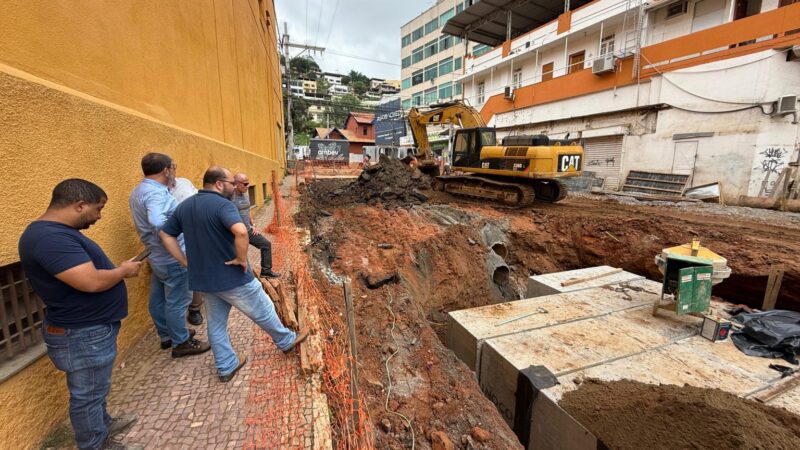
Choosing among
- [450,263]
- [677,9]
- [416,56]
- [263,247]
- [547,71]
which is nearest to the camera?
[263,247]

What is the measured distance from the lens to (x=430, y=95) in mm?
42125

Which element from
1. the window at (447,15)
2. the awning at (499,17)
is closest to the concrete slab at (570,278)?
the awning at (499,17)

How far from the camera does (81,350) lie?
207cm

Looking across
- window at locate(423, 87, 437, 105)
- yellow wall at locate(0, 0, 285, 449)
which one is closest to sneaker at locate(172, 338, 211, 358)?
yellow wall at locate(0, 0, 285, 449)

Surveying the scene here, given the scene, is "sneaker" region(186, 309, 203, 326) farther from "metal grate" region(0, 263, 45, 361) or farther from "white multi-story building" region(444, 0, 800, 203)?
"white multi-story building" region(444, 0, 800, 203)

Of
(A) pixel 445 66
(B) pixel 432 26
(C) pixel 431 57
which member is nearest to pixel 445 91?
(A) pixel 445 66

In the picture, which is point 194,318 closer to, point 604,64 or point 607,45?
point 604,64

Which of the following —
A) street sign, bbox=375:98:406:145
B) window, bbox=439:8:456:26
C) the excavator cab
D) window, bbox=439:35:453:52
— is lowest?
the excavator cab

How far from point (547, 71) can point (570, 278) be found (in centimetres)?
1925

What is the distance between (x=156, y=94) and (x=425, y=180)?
11.3 metres

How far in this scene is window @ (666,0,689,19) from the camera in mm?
14820

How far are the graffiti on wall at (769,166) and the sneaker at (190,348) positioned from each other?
1750 centimetres

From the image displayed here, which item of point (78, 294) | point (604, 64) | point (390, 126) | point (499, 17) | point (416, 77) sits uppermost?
point (416, 77)

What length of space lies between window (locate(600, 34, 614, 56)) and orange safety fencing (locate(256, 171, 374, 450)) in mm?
19996
